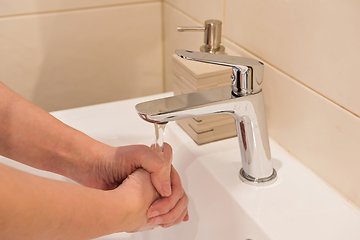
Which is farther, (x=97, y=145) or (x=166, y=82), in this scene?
(x=166, y=82)

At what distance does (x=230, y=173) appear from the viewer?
539 mm

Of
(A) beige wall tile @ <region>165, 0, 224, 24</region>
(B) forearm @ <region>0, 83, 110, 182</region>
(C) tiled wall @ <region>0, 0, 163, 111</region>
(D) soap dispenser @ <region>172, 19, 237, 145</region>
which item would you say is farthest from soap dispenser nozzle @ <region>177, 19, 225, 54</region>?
(C) tiled wall @ <region>0, 0, 163, 111</region>

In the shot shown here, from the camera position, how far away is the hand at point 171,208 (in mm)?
468

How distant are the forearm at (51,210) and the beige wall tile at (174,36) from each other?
1.49ft

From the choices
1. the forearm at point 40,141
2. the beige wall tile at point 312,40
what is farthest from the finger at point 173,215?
the beige wall tile at point 312,40

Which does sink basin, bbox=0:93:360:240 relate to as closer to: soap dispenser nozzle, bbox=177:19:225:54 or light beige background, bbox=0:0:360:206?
light beige background, bbox=0:0:360:206

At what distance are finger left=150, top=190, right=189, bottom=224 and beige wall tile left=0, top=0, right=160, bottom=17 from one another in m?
0.55

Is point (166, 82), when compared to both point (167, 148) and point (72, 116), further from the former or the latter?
point (167, 148)

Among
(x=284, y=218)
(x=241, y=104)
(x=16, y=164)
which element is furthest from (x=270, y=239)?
(x=16, y=164)

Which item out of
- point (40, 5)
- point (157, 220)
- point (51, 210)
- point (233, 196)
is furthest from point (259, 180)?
point (40, 5)

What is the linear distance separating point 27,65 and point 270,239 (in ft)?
2.24

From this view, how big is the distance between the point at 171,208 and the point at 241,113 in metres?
0.15

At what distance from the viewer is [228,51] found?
24.4 inches

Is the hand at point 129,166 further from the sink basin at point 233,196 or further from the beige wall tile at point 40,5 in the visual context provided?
the beige wall tile at point 40,5
